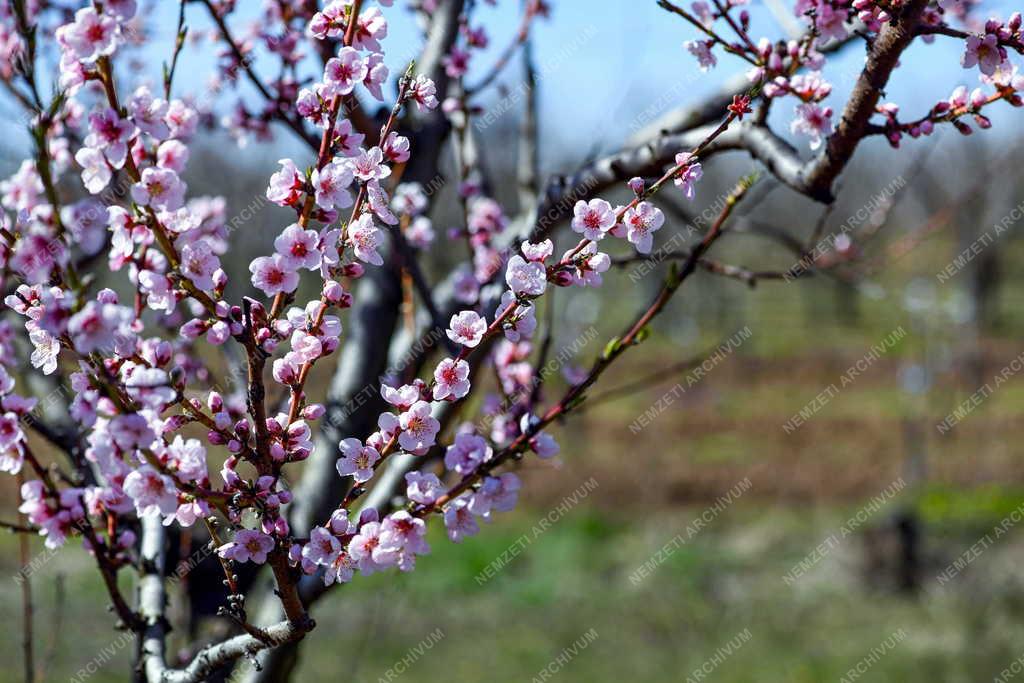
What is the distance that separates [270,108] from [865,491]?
1219cm

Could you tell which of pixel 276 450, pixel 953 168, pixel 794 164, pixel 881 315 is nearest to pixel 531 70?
pixel 794 164

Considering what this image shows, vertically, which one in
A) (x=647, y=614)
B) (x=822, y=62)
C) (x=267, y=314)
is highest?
(x=647, y=614)

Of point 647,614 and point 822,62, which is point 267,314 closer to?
point 822,62

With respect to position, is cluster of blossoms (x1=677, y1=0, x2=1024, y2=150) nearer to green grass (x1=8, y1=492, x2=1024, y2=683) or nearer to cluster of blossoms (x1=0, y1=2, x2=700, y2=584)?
cluster of blossoms (x1=0, y1=2, x2=700, y2=584)

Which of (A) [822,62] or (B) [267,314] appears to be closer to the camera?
(B) [267,314]

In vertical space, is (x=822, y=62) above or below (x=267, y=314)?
above

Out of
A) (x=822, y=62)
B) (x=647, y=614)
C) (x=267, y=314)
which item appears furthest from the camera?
(x=647, y=614)

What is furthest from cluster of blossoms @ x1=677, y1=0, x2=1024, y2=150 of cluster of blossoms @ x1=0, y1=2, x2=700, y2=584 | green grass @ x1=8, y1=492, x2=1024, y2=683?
green grass @ x1=8, y1=492, x2=1024, y2=683

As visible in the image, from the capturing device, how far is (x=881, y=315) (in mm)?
32812

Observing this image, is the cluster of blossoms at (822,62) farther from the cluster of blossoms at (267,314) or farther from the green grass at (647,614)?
the green grass at (647,614)

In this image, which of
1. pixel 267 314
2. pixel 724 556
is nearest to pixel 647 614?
pixel 724 556

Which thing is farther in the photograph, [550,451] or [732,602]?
[732,602]

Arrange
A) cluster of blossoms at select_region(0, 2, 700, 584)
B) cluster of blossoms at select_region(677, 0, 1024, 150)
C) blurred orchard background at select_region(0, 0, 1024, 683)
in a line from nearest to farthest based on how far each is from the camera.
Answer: cluster of blossoms at select_region(0, 2, 700, 584), cluster of blossoms at select_region(677, 0, 1024, 150), blurred orchard background at select_region(0, 0, 1024, 683)

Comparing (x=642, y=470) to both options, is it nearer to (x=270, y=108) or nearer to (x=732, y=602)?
(x=732, y=602)
